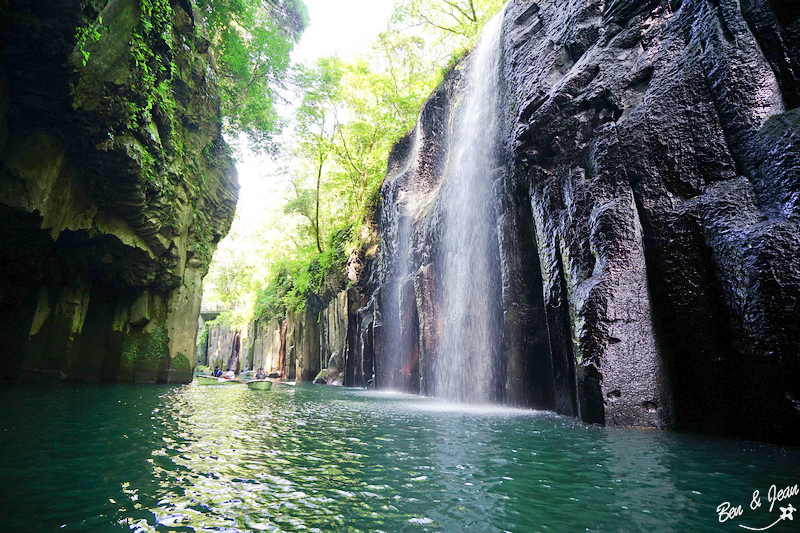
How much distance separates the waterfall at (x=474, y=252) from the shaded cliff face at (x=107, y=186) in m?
7.57

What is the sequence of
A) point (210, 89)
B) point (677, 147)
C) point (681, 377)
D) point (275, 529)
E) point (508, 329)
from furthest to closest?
point (210, 89) → point (508, 329) → point (677, 147) → point (681, 377) → point (275, 529)

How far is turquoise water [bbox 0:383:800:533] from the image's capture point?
2.11 m

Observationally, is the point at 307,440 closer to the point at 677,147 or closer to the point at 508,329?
the point at 508,329

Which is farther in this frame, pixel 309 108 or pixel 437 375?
pixel 309 108

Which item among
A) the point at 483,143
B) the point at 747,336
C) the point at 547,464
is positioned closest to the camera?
the point at 547,464

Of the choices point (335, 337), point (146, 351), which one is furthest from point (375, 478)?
point (335, 337)

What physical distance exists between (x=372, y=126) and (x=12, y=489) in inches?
873

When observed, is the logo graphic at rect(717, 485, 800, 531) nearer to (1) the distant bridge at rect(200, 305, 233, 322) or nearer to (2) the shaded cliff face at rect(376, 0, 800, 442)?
(2) the shaded cliff face at rect(376, 0, 800, 442)

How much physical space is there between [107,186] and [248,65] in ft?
29.5

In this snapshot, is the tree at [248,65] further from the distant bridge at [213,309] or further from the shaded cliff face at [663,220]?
the distant bridge at [213,309]

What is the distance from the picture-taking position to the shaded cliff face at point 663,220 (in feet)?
13.9

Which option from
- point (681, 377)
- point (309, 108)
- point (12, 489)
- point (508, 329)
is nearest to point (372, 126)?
point (309, 108)

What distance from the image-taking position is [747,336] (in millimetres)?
4207

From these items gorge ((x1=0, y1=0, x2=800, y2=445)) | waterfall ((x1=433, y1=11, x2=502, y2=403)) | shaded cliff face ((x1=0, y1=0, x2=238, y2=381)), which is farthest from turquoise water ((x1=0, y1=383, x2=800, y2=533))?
shaded cliff face ((x1=0, y1=0, x2=238, y2=381))
